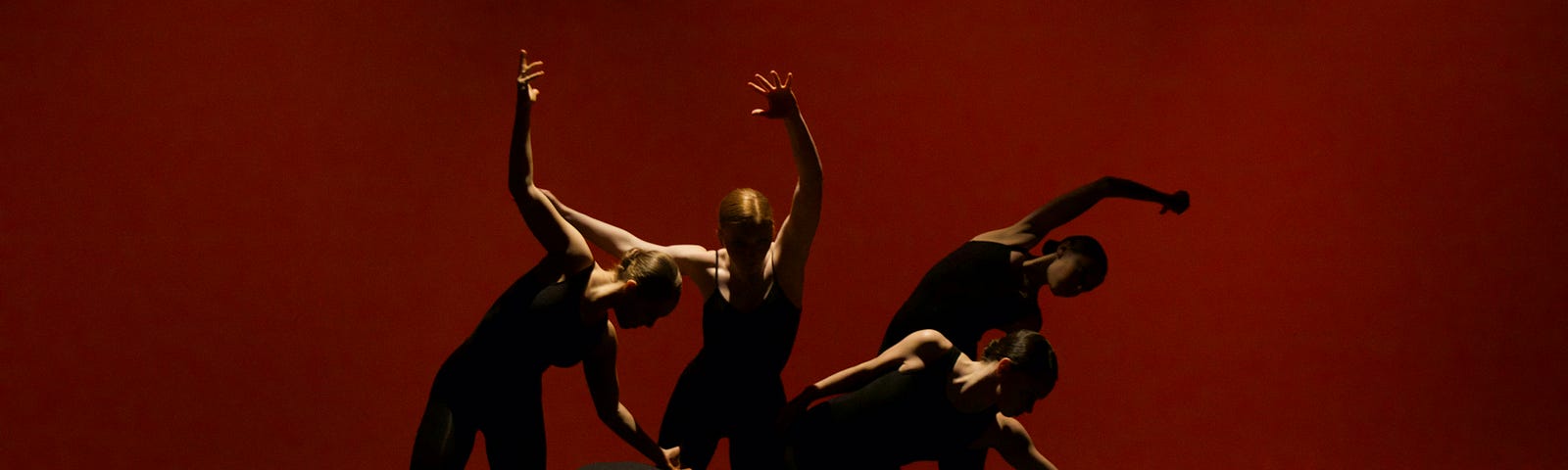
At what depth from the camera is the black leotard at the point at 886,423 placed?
3240 mm

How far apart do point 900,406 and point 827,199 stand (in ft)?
4.51

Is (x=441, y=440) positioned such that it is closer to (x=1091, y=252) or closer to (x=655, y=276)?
(x=655, y=276)

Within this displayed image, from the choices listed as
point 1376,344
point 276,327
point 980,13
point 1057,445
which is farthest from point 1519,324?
point 276,327

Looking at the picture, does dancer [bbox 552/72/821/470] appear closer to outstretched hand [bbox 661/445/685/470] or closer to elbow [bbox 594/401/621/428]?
outstretched hand [bbox 661/445/685/470]

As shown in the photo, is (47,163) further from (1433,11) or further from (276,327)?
(1433,11)

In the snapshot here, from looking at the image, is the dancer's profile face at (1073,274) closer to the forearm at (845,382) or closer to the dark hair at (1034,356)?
the dark hair at (1034,356)

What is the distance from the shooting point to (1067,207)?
11.9ft

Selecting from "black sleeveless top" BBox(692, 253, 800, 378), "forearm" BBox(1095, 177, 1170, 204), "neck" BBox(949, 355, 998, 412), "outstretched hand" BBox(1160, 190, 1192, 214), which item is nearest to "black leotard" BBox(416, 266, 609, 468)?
"black sleeveless top" BBox(692, 253, 800, 378)

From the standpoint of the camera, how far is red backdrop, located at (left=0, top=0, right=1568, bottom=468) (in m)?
4.02

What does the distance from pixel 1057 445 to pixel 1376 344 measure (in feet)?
3.83

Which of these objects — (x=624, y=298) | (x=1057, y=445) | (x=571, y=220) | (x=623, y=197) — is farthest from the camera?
(x=1057, y=445)

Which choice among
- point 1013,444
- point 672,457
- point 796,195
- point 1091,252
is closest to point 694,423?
point 672,457

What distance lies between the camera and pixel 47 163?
3.96 m

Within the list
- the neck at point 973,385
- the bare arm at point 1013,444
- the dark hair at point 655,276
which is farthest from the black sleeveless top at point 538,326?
the bare arm at point 1013,444
